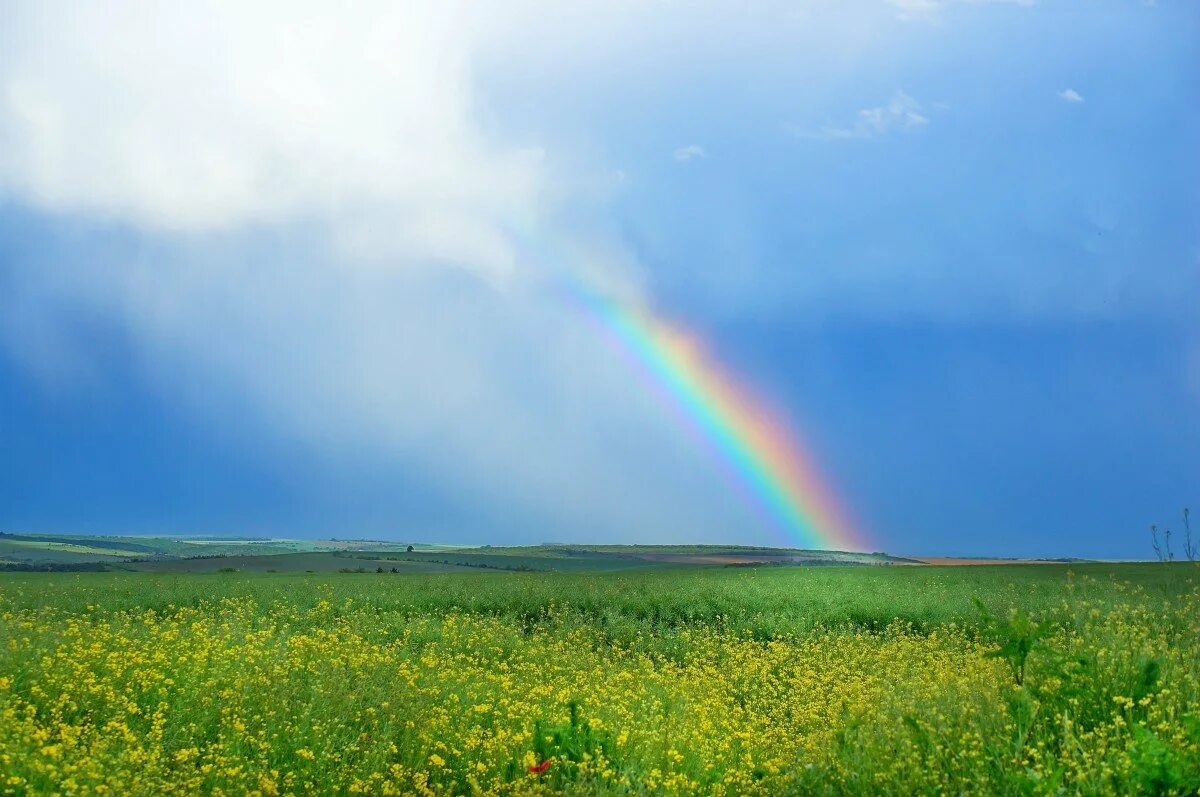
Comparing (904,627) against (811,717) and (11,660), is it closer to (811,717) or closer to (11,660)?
(811,717)

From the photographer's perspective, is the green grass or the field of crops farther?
the green grass

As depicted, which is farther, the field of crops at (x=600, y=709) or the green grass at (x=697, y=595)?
the green grass at (x=697, y=595)

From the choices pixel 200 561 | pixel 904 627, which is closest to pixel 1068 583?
pixel 904 627

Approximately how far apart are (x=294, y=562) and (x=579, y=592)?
27.5m

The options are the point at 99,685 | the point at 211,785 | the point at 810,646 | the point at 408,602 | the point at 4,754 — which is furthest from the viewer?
the point at 408,602

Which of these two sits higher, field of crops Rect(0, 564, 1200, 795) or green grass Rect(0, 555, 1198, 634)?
green grass Rect(0, 555, 1198, 634)

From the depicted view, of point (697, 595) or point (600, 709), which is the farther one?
point (697, 595)

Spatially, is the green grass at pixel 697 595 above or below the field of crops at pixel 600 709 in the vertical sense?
above

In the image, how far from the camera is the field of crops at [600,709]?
Answer: 8484 mm

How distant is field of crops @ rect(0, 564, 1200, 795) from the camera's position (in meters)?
8.48

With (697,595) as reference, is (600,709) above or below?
below

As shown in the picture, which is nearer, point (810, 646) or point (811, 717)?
point (811, 717)

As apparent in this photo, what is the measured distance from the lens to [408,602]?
22.1 metres

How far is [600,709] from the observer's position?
37.0ft
